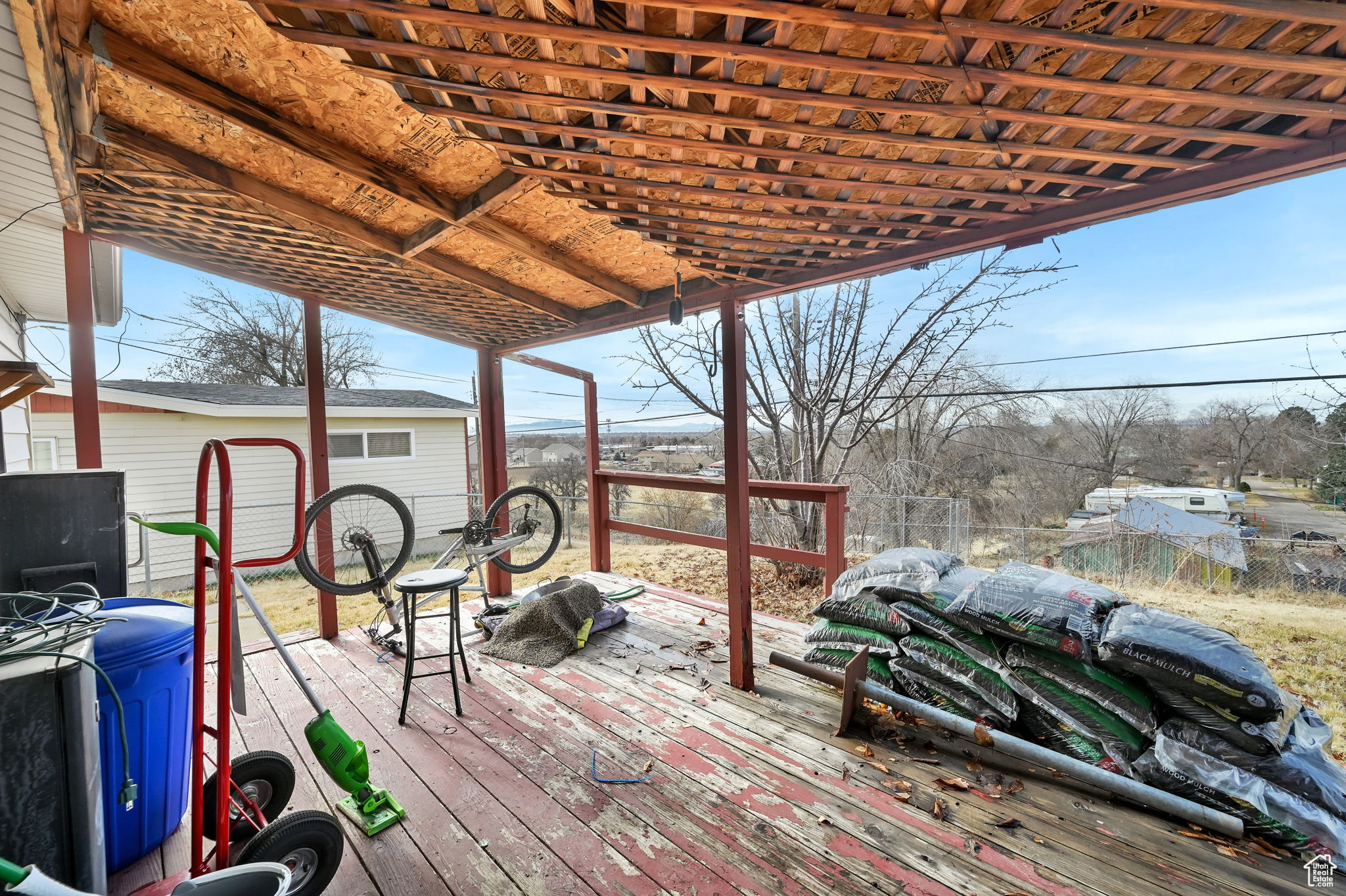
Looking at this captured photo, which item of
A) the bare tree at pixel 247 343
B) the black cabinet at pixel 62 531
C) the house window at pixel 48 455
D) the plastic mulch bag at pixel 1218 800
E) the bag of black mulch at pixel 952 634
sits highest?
the bare tree at pixel 247 343

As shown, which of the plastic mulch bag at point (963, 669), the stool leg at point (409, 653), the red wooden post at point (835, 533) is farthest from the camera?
the red wooden post at point (835, 533)

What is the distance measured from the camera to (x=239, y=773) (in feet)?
5.76

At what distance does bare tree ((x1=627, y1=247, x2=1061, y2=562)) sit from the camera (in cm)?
654

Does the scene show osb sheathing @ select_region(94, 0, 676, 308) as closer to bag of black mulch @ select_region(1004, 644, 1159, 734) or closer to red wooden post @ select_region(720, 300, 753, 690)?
red wooden post @ select_region(720, 300, 753, 690)

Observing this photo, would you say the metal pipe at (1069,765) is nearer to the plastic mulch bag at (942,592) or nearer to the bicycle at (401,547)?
the plastic mulch bag at (942,592)

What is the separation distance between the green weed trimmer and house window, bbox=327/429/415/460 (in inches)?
301

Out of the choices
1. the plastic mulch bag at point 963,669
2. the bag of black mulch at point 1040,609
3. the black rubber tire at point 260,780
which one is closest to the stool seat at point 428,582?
the black rubber tire at point 260,780

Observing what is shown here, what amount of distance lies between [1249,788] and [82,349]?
5.42m

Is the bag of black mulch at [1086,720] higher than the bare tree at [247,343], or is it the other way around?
the bare tree at [247,343]

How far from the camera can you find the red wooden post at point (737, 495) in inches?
113

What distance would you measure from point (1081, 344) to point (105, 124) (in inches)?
504

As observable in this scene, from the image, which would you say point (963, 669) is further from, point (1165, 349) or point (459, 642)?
point (1165, 349)

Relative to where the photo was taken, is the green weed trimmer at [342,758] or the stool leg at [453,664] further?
the stool leg at [453,664]

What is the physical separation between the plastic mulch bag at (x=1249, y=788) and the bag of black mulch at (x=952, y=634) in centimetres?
58
